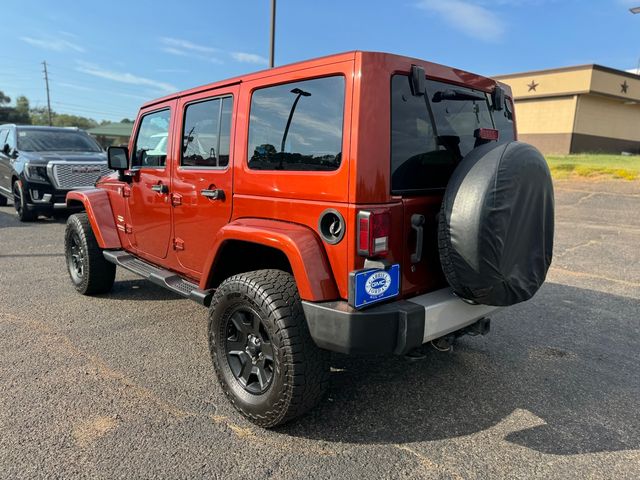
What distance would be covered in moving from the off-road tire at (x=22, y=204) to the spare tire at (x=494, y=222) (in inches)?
368

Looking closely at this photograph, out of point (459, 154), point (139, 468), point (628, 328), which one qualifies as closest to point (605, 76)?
point (628, 328)

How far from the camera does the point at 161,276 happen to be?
3582 mm

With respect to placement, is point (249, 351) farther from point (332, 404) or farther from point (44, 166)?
point (44, 166)

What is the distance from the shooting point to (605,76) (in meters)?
23.8

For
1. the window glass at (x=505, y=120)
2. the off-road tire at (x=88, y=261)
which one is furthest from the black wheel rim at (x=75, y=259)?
the window glass at (x=505, y=120)

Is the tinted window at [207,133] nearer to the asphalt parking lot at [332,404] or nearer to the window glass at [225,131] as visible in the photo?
the window glass at [225,131]

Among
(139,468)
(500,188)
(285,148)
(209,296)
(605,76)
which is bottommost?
(139,468)

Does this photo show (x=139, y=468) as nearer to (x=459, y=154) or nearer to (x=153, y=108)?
(x=459, y=154)

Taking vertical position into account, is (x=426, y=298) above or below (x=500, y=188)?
below

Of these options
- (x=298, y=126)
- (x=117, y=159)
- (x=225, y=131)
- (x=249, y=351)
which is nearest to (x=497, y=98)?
(x=298, y=126)

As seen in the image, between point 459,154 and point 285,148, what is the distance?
1.08m

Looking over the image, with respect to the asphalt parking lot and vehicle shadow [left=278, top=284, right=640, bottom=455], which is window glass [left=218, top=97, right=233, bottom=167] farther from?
vehicle shadow [left=278, top=284, right=640, bottom=455]

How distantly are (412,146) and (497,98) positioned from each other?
1075 mm

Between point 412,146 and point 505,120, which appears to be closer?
point 412,146
